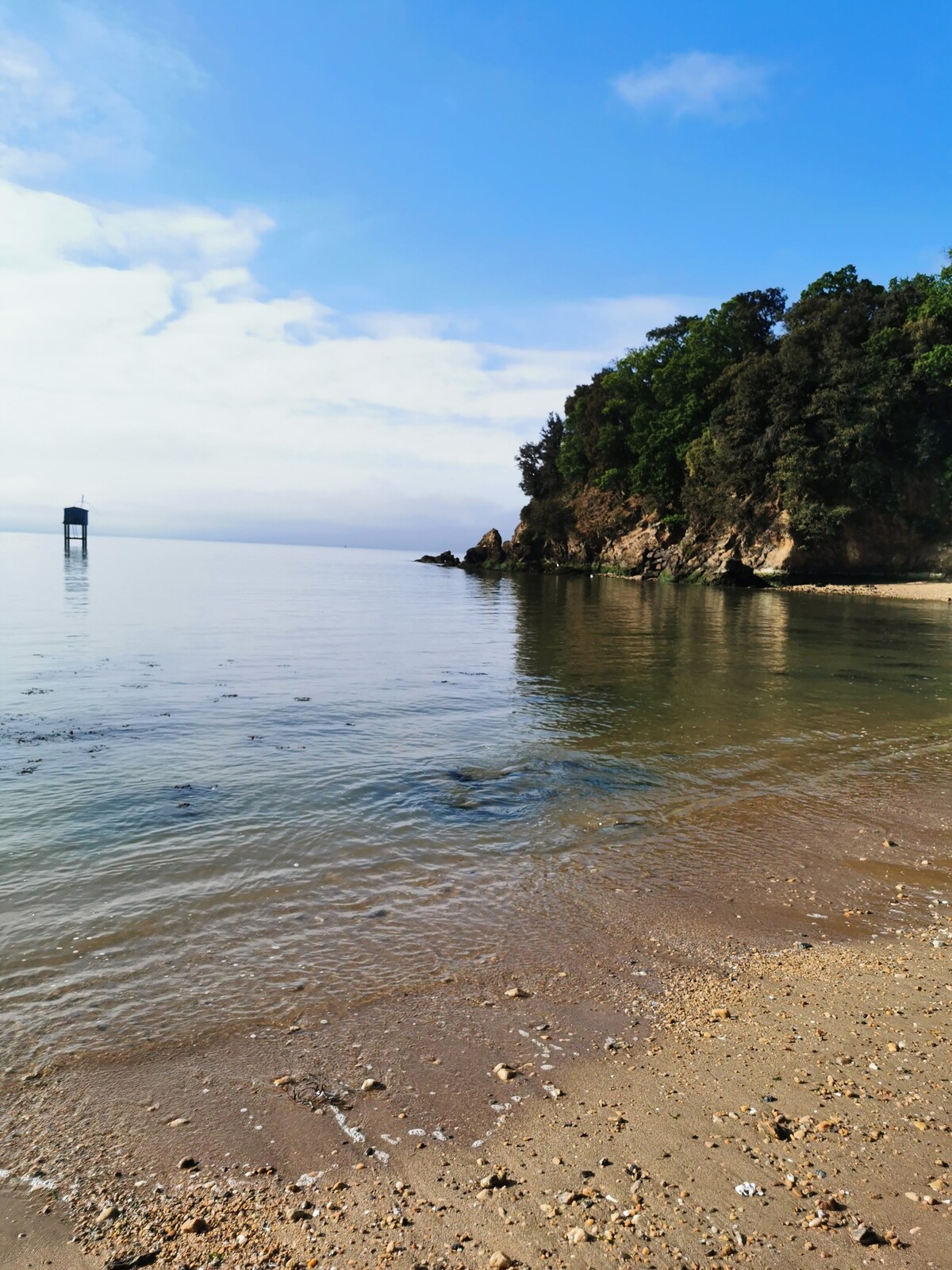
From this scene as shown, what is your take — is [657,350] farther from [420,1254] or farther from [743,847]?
[420,1254]

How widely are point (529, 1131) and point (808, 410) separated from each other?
2652 inches

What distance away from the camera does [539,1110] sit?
390 centimetres

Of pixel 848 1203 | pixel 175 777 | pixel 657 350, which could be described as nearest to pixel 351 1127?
pixel 848 1203

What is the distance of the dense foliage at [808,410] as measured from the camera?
58875 millimetres

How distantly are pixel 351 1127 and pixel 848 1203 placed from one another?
2361mm

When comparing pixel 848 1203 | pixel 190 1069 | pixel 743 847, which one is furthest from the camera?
pixel 743 847

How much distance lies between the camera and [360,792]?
31.7 ft

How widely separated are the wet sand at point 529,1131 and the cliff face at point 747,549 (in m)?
65.4

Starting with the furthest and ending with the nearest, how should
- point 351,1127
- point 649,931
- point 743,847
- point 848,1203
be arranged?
1. point 743,847
2. point 649,931
3. point 351,1127
4. point 848,1203

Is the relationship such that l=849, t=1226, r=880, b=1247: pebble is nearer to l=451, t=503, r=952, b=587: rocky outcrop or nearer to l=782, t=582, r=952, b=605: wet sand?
l=782, t=582, r=952, b=605: wet sand

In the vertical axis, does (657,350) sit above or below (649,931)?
above

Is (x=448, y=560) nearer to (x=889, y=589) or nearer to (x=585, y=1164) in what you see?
(x=889, y=589)

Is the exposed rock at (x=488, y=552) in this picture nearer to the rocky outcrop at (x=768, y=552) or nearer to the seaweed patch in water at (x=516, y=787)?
the rocky outcrop at (x=768, y=552)

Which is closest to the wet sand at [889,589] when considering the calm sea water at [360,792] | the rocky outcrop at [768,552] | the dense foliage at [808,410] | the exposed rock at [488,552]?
the rocky outcrop at [768,552]
